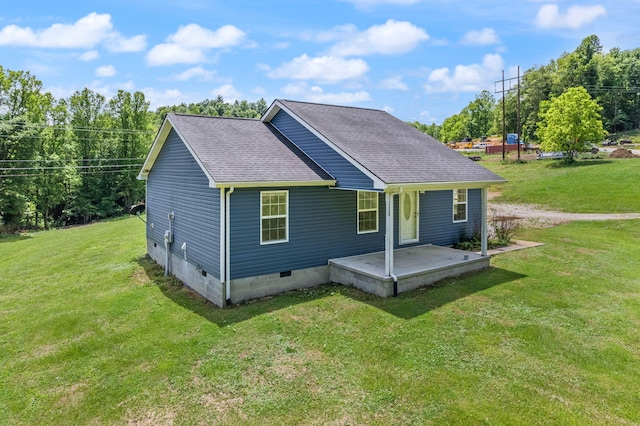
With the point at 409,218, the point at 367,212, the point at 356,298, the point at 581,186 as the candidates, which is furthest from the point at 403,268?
the point at 581,186

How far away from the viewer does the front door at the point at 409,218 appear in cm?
1215

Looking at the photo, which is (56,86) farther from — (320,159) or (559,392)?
(559,392)

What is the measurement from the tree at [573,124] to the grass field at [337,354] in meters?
26.0

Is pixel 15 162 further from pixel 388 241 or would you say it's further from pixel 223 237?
pixel 388 241

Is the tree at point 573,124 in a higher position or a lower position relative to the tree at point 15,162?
higher

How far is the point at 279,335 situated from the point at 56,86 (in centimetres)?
4246

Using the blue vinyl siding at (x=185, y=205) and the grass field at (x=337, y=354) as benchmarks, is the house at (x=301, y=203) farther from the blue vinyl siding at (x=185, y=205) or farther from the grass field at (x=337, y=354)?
the grass field at (x=337, y=354)

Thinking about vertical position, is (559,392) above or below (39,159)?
below

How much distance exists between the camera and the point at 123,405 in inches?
210

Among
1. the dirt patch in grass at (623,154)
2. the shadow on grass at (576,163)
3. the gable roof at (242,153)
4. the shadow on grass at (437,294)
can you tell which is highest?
the dirt patch in grass at (623,154)

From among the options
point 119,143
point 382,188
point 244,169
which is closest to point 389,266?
point 382,188

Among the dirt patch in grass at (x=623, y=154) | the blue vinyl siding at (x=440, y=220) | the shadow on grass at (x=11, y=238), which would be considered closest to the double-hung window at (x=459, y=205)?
the blue vinyl siding at (x=440, y=220)

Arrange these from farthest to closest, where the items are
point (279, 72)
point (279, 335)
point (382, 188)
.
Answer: point (279, 72), point (382, 188), point (279, 335)

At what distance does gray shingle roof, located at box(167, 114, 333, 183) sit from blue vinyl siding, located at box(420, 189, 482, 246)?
13.8 ft
